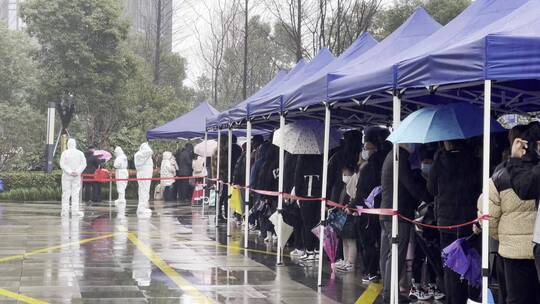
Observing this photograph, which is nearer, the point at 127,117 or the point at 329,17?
the point at 329,17

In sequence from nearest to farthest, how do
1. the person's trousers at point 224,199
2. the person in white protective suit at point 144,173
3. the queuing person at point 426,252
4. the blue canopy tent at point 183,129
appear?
1. the queuing person at point 426,252
2. the person's trousers at point 224,199
3. the person in white protective suit at point 144,173
4. the blue canopy tent at point 183,129

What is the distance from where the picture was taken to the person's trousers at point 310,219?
41.2 feet

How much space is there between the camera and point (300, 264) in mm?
12594

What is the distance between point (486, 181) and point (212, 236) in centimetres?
1059

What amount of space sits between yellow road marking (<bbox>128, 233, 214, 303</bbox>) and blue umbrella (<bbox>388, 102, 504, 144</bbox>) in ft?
10.1

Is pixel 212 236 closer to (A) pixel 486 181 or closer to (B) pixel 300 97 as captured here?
(B) pixel 300 97

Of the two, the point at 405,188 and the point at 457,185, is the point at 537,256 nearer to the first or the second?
the point at 457,185

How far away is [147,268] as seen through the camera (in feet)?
39.5

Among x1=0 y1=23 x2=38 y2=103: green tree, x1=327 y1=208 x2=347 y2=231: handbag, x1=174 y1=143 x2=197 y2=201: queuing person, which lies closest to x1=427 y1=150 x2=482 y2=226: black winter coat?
x1=327 y1=208 x2=347 y2=231: handbag

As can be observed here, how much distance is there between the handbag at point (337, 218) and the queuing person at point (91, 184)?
16.0m

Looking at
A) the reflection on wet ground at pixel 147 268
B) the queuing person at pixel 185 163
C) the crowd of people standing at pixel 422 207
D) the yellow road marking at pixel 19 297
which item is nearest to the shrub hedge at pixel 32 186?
the queuing person at pixel 185 163

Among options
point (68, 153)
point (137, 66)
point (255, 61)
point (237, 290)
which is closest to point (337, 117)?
point (237, 290)

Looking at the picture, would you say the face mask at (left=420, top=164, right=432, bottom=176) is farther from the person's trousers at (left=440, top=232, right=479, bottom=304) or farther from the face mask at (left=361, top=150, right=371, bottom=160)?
the face mask at (left=361, top=150, right=371, bottom=160)

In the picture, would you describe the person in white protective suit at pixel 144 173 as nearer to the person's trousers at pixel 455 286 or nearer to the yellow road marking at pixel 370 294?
the yellow road marking at pixel 370 294
